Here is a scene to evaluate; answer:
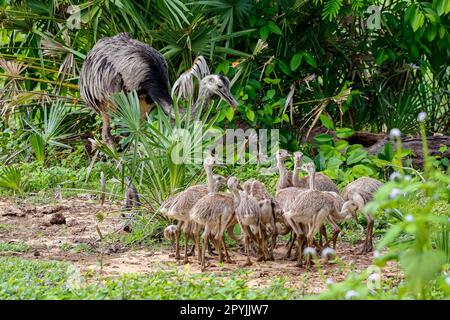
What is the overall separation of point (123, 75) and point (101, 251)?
2.37m

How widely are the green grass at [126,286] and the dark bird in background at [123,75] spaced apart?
273 centimetres

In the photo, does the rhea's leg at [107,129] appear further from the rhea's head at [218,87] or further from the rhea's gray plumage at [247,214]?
the rhea's gray plumage at [247,214]

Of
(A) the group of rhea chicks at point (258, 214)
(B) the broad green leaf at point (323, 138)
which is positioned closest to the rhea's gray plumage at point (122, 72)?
(B) the broad green leaf at point (323, 138)

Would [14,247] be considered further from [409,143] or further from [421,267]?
[409,143]

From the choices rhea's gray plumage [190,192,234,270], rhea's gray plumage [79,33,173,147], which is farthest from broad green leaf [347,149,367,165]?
Answer: rhea's gray plumage [190,192,234,270]

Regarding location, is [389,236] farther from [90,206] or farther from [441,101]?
[441,101]

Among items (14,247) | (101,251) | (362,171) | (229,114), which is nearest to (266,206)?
(101,251)

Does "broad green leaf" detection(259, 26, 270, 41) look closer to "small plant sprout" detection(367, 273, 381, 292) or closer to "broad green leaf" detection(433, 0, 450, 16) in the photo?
"broad green leaf" detection(433, 0, 450, 16)

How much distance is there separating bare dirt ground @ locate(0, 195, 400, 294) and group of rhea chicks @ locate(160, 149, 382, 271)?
0.13 metres

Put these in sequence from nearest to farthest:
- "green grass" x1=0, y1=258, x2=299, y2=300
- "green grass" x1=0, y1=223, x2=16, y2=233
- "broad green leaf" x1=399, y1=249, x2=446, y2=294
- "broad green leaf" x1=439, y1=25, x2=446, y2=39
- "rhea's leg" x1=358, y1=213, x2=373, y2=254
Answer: "broad green leaf" x1=399, y1=249, x2=446, y2=294, "green grass" x1=0, y1=258, x2=299, y2=300, "rhea's leg" x1=358, y1=213, x2=373, y2=254, "green grass" x1=0, y1=223, x2=16, y2=233, "broad green leaf" x1=439, y1=25, x2=446, y2=39

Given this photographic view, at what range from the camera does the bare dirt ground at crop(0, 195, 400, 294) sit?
266 inches

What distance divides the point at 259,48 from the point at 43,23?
2.94 m

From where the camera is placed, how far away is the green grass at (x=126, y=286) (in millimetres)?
5629
